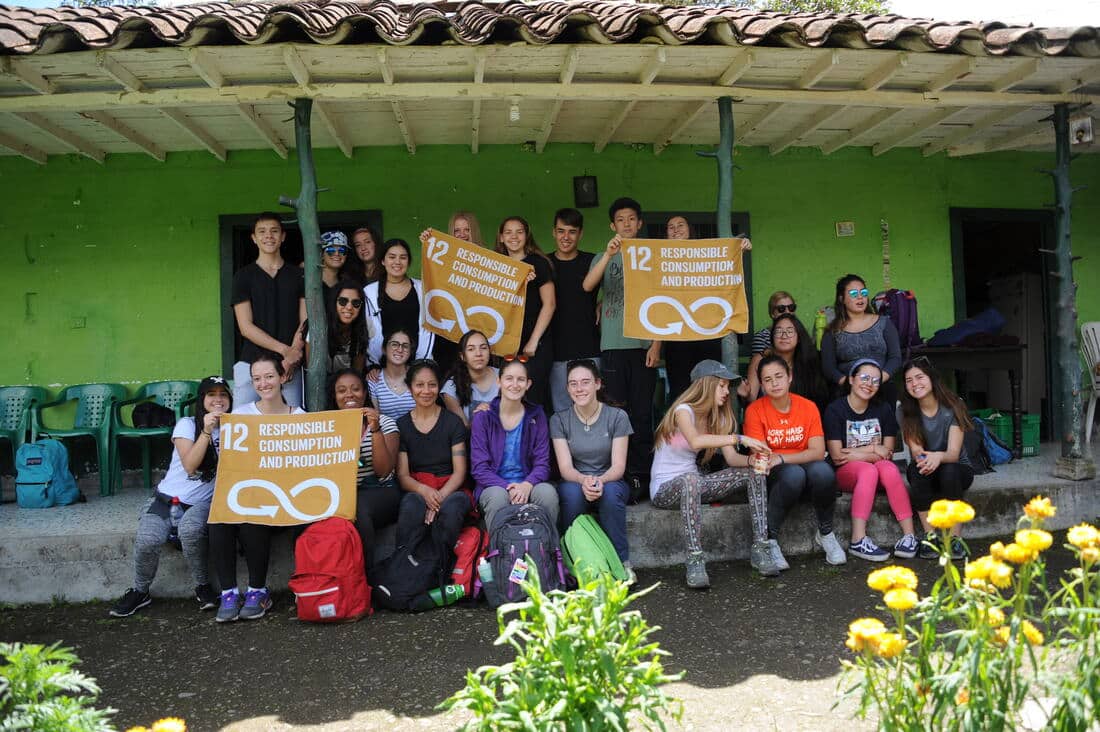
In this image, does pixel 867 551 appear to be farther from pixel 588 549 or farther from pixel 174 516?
pixel 174 516

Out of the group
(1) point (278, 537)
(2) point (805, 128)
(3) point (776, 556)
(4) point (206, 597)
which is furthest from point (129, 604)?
(2) point (805, 128)

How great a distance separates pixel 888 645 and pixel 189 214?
692cm

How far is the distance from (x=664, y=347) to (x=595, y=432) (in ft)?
4.74

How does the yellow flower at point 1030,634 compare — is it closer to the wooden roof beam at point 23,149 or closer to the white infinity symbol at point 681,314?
the white infinity symbol at point 681,314

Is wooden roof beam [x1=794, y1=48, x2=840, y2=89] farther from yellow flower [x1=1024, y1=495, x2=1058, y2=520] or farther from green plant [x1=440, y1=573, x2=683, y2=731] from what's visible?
green plant [x1=440, y1=573, x2=683, y2=731]

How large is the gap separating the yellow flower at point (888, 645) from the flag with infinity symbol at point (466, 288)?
4.16 metres

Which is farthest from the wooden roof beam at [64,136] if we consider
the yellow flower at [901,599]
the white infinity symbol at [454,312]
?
A: the yellow flower at [901,599]

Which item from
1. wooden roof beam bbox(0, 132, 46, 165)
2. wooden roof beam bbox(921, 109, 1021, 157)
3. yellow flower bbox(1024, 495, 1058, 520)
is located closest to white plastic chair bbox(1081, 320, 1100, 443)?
wooden roof beam bbox(921, 109, 1021, 157)

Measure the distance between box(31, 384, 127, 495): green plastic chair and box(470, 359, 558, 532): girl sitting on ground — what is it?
136 inches

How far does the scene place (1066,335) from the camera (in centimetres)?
610

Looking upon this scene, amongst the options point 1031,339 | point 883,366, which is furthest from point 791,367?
point 1031,339

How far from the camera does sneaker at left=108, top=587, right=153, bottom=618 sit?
476 centimetres

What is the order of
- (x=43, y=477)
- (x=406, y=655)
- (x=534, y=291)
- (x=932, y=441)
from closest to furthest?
(x=406, y=655)
(x=932, y=441)
(x=534, y=291)
(x=43, y=477)

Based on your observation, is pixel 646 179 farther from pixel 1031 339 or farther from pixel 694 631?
pixel 1031 339
